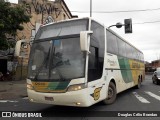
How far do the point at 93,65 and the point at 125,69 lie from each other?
5355 mm

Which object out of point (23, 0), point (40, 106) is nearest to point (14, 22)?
point (23, 0)

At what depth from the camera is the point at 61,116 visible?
9320mm

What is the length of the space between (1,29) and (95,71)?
564 inches

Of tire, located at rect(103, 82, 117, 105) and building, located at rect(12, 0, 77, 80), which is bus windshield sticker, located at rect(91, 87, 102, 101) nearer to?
tire, located at rect(103, 82, 117, 105)

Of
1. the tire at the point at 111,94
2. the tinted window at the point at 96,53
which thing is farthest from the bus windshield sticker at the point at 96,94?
the tire at the point at 111,94

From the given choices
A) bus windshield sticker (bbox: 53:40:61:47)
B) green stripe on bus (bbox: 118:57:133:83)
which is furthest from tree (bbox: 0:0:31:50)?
bus windshield sticker (bbox: 53:40:61:47)

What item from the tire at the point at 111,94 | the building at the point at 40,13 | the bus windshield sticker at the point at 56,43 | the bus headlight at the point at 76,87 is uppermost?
the building at the point at 40,13

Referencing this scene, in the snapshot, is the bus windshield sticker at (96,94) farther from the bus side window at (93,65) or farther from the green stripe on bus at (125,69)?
the green stripe on bus at (125,69)

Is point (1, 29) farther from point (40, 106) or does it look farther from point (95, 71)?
point (95, 71)

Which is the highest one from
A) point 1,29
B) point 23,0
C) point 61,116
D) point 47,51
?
point 23,0

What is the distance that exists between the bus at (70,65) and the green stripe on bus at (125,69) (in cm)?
285

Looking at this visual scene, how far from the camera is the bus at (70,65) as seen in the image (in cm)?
891

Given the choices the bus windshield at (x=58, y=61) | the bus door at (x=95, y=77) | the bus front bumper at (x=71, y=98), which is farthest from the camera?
the bus door at (x=95, y=77)

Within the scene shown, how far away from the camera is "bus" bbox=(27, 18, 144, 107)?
8.91 m
